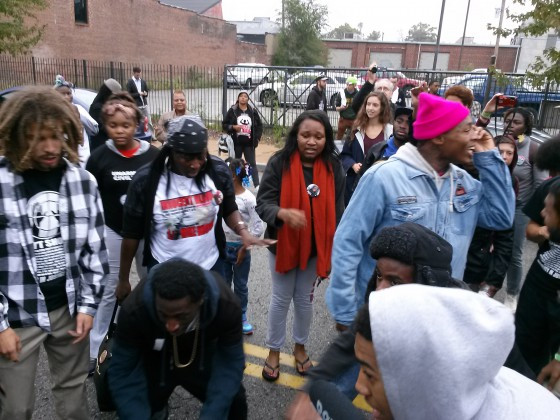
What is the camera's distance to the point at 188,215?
8.89ft

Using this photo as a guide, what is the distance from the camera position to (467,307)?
1043 millimetres

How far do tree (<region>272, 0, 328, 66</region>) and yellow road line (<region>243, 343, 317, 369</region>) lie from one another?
39232mm

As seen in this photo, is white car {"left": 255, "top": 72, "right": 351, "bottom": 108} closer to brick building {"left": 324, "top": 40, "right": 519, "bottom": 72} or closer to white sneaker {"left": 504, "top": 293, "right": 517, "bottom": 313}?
white sneaker {"left": 504, "top": 293, "right": 517, "bottom": 313}

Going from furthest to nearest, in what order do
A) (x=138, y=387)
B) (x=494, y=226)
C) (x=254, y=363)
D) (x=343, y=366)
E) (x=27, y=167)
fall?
(x=254, y=363) → (x=494, y=226) → (x=138, y=387) → (x=27, y=167) → (x=343, y=366)

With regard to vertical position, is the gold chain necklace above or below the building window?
below

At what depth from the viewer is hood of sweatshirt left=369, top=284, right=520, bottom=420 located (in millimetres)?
991

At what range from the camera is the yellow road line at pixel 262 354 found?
3576mm

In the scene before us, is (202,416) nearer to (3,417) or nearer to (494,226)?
(3,417)

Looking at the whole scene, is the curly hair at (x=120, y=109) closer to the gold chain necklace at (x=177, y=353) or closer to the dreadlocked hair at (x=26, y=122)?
the dreadlocked hair at (x=26, y=122)

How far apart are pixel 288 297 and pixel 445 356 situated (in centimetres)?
238

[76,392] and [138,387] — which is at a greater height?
[138,387]

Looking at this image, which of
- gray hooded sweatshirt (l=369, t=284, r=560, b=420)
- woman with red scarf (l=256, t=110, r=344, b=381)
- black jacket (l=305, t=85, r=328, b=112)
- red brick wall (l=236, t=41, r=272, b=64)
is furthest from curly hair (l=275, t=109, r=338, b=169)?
red brick wall (l=236, t=41, r=272, b=64)

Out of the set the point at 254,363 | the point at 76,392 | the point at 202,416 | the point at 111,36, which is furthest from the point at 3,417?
the point at 111,36

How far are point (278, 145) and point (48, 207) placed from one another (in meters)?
11.3
